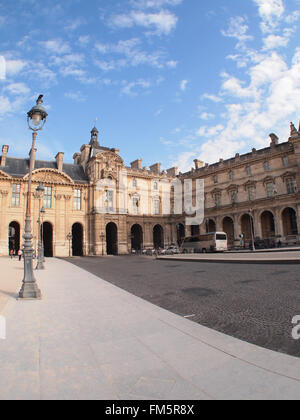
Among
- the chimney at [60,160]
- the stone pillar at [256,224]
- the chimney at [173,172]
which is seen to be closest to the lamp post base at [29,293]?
the stone pillar at [256,224]

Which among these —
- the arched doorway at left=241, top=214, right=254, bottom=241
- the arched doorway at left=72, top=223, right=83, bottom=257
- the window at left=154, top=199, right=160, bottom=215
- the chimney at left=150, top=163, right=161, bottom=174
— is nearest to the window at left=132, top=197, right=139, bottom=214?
the window at left=154, top=199, right=160, bottom=215

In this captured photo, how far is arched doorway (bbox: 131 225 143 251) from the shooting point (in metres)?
57.1

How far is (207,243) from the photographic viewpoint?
136ft

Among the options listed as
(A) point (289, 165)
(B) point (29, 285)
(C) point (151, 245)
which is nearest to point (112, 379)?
(B) point (29, 285)

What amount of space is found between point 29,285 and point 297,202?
40.2 m

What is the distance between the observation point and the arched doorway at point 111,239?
51412 millimetres

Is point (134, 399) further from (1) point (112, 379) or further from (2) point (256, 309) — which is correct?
(2) point (256, 309)

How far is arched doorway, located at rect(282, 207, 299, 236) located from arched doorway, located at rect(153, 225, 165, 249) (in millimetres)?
24675

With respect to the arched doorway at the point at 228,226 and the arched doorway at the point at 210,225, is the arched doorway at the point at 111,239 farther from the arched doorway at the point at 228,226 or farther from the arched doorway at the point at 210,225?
the arched doorway at the point at 228,226

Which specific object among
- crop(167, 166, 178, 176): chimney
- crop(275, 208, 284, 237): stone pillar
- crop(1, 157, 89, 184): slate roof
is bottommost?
crop(275, 208, 284, 237): stone pillar

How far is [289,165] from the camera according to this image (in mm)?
42625

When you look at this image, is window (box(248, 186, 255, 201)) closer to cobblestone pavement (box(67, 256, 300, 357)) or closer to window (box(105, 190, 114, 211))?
window (box(105, 190, 114, 211))

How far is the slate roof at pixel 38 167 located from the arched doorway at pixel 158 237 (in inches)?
731
